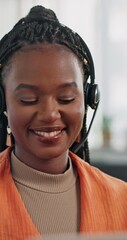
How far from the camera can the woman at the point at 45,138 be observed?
1.04 metres

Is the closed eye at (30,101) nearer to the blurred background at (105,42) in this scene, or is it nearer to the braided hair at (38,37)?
the braided hair at (38,37)

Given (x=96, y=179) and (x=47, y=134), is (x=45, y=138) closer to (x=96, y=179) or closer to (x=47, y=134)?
(x=47, y=134)

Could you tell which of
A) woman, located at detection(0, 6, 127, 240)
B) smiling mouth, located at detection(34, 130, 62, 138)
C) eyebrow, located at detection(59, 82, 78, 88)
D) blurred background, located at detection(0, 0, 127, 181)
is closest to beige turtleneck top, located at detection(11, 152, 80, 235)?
woman, located at detection(0, 6, 127, 240)

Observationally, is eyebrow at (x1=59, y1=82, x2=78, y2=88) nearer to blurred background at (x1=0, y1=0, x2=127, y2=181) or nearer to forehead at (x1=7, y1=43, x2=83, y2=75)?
forehead at (x1=7, y1=43, x2=83, y2=75)

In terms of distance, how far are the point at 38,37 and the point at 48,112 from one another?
0.19 metres

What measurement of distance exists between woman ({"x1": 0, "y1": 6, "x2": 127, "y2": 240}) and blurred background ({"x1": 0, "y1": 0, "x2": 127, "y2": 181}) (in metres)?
2.35

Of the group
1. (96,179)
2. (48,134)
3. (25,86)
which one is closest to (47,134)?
(48,134)

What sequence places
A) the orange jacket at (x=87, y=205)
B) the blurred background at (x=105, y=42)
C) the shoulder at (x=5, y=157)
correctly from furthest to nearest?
the blurred background at (x=105, y=42) → the shoulder at (x=5, y=157) → the orange jacket at (x=87, y=205)

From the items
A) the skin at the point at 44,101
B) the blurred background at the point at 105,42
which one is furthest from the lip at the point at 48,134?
the blurred background at the point at 105,42

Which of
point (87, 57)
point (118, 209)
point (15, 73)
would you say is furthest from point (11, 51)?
point (118, 209)

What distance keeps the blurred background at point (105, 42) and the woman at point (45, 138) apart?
7.70 ft

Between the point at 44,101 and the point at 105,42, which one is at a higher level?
the point at 44,101

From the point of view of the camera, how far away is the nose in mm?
1022

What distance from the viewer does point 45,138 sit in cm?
105
